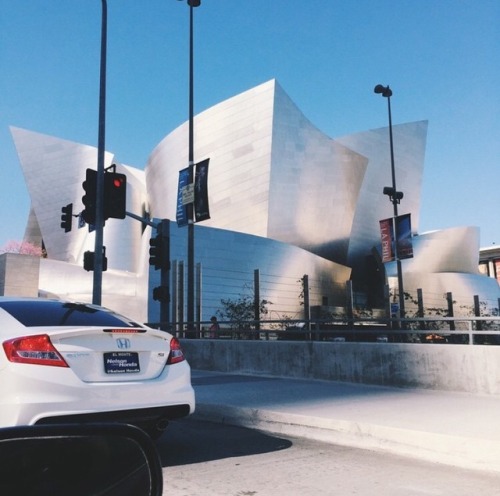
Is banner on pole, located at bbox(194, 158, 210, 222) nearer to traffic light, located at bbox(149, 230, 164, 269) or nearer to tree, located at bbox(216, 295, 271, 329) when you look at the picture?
traffic light, located at bbox(149, 230, 164, 269)

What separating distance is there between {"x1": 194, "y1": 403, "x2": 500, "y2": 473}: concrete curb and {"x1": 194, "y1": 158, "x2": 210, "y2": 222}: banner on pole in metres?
11.4

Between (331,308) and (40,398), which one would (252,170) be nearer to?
(331,308)

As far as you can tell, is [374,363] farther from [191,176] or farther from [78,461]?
[191,176]

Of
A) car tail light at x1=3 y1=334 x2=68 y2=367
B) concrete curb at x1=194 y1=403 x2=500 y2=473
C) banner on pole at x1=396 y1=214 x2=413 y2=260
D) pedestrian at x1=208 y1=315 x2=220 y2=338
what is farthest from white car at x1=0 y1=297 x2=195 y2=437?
banner on pole at x1=396 y1=214 x2=413 y2=260

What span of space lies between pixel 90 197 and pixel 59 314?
31.1 ft

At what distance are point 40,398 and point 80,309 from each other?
47.0 inches

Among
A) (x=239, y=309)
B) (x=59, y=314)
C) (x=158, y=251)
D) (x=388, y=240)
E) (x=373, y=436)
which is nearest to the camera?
(x=59, y=314)

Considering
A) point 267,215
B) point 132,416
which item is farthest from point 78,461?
point 267,215

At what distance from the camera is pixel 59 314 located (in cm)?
509

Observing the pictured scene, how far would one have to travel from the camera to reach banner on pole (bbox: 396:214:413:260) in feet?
98.7

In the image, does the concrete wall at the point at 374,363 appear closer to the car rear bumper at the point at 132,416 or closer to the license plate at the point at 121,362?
the car rear bumper at the point at 132,416

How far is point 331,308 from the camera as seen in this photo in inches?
1537

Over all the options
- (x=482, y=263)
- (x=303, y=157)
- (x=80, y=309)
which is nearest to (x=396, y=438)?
(x=80, y=309)

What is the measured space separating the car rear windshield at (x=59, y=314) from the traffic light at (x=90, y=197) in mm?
8951
